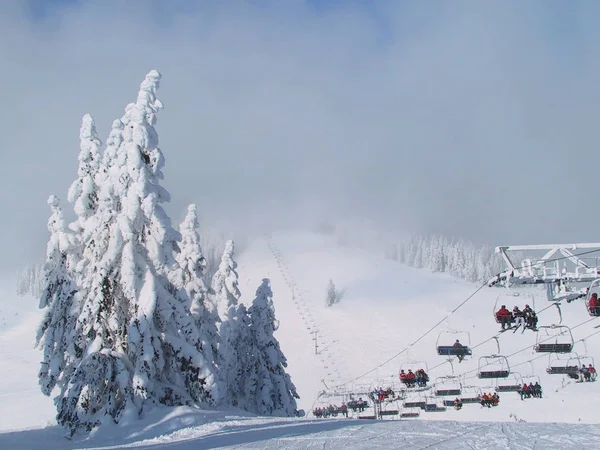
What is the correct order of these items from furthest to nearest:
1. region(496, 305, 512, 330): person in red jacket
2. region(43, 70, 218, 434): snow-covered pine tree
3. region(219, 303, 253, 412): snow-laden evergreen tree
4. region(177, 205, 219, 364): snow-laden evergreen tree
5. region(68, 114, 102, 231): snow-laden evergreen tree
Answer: region(219, 303, 253, 412): snow-laden evergreen tree, region(177, 205, 219, 364): snow-laden evergreen tree, region(68, 114, 102, 231): snow-laden evergreen tree, region(496, 305, 512, 330): person in red jacket, region(43, 70, 218, 434): snow-covered pine tree

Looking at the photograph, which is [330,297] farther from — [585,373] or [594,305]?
[594,305]

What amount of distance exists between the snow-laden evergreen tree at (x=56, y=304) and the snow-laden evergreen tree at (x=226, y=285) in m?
13.0

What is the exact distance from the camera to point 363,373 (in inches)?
3469

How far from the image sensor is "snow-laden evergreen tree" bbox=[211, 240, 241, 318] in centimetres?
4034

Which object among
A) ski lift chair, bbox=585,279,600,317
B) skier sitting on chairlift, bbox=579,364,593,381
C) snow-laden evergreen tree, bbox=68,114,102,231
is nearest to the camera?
ski lift chair, bbox=585,279,600,317

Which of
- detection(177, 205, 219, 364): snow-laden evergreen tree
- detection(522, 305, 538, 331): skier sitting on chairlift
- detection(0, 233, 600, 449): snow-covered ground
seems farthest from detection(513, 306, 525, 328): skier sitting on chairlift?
detection(177, 205, 219, 364): snow-laden evergreen tree

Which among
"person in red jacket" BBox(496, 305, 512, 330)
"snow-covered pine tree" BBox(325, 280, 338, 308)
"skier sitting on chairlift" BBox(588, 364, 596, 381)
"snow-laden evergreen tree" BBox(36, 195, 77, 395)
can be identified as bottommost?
"skier sitting on chairlift" BBox(588, 364, 596, 381)

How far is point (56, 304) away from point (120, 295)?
16.7 feet

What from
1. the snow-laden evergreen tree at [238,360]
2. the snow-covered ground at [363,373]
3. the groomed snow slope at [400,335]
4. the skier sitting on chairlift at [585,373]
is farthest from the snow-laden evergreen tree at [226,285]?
the skier sitting on chairlift at [585,373]

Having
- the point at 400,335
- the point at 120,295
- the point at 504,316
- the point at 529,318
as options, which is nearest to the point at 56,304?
the point at 120,295

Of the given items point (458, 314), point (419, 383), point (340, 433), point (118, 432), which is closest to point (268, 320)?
point (419, 383)

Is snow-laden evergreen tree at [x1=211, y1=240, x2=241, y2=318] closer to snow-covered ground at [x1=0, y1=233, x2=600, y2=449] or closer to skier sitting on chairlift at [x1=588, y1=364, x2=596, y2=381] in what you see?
snow-covered ground at [x1=0, y1=233, x2=600, y2=449]

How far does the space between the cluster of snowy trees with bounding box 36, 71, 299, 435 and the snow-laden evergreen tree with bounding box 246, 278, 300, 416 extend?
10.0m

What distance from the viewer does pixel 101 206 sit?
26250 mm
